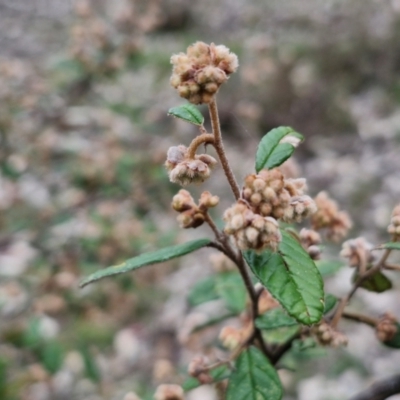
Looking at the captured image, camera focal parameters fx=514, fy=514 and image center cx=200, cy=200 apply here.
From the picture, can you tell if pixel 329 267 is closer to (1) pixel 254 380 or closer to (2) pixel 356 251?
(2) pixel 356 251


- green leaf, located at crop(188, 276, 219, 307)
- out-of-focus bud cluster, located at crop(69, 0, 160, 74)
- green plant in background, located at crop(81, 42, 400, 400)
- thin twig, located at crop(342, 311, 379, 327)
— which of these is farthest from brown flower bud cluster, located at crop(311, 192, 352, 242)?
out-of-focus bud cluster, located at crop(69, 0, 160, 74)

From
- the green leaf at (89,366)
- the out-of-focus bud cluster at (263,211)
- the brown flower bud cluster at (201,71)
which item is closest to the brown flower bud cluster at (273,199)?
the out-of-focus bud cluster at (263,211)

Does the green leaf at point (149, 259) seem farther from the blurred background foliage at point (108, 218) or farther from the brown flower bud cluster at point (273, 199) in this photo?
the blurred background foliage at point (108, 218)

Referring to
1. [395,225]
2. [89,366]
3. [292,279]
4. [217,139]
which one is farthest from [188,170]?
[89,366]

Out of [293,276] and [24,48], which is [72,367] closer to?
[293,276]

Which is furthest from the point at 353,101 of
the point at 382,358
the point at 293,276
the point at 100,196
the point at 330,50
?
the point at 293,276

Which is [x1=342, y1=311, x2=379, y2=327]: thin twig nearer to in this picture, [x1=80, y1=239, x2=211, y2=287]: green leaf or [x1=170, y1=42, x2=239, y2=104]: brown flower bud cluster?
[x1=80, y1=239, x2=211, y2=287]: green leaf
